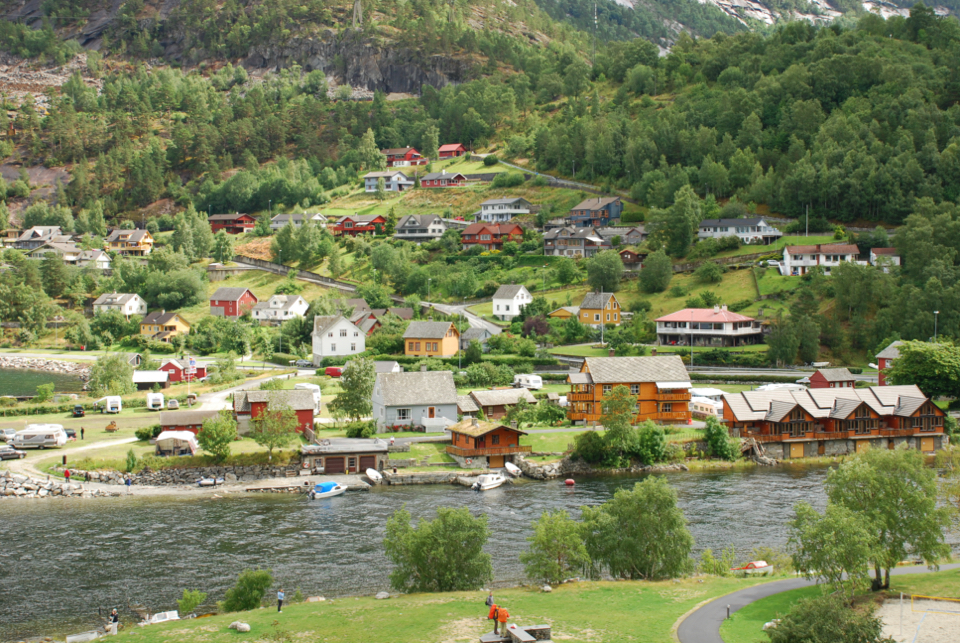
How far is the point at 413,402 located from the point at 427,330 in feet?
69.6

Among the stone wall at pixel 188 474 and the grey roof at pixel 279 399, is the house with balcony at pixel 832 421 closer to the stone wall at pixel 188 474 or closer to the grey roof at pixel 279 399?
the grey roof at pixel 279 399

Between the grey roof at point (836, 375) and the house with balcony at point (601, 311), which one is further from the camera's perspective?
the house with balcony at point (601, 311)

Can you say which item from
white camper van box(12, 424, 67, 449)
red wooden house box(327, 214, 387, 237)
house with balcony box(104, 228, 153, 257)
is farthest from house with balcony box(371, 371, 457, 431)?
house with balcony box(104, 228, 153, 257)

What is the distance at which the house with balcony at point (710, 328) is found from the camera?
242 feet

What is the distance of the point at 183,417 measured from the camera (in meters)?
51.1

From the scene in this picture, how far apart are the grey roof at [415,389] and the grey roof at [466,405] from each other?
0.61 metres

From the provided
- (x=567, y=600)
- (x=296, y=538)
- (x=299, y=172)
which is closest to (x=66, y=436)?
(x=296, y=538)

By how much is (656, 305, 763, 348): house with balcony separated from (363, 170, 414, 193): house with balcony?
69512 mm

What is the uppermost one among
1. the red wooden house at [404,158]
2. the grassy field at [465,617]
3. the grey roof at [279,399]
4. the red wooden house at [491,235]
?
the red wooden house at [404,158]

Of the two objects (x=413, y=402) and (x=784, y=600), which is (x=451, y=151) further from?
(x=784, y=600)

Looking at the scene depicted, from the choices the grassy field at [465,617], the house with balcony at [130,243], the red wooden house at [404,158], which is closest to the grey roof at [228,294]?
the house with balcony at [130,243]

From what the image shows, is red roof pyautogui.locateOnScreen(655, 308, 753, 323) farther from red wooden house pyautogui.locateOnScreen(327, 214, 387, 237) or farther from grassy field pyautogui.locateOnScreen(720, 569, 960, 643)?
red wooden house pyautogui.locateOnScreen(327, 214, 387, 237)

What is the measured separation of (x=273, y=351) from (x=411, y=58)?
12848 cm

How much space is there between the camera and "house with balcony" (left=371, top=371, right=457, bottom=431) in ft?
178
